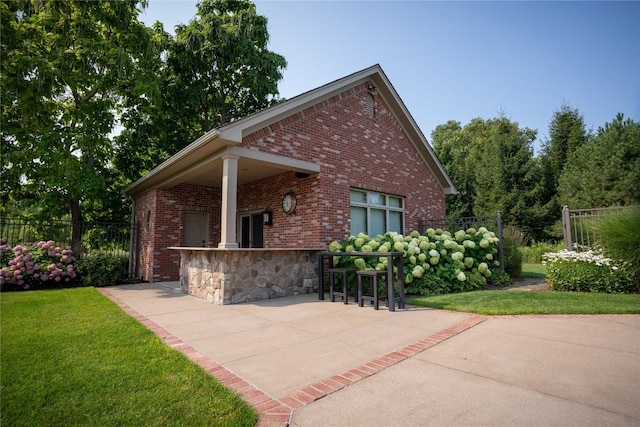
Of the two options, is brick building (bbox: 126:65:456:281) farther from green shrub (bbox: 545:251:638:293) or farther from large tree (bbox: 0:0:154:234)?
green shrub (bbox: 545:251:638:293)

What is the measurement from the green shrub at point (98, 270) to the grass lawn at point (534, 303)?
28.7 feet

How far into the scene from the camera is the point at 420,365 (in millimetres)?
2840

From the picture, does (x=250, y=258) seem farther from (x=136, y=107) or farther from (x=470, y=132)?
(x=470, y=132)

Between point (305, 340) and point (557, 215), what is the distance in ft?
71.7

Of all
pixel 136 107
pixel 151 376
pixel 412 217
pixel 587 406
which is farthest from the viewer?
pixel 136 107

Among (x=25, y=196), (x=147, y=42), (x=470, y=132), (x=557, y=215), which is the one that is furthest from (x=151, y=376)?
(x=470, y=132)

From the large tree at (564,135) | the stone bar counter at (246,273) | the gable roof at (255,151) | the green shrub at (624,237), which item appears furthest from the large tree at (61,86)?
the large tree at (564,135)

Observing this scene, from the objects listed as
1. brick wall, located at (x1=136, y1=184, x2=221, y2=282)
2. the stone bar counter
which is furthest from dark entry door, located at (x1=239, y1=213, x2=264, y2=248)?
the stone bar counter

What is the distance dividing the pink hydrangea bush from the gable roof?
2.95 meters

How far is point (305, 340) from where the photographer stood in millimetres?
3625

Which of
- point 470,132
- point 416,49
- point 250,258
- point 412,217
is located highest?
point 470,132

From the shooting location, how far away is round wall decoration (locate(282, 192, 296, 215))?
8.32 m

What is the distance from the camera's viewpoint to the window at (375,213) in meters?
8.92

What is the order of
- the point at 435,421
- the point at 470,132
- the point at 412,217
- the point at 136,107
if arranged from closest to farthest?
the point at 435,421
the point at 412,217
the point at 136,107
the point at 470,132
